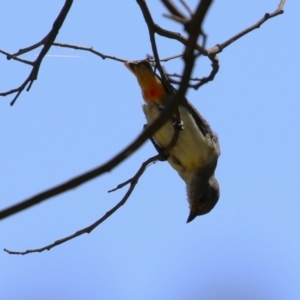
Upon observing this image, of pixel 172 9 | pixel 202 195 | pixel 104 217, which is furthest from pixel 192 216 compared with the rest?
pixel 172 9

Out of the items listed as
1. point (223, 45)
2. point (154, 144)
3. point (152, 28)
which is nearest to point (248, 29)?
point (223, 45)

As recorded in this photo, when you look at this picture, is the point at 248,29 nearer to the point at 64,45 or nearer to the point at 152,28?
the point at 152,28

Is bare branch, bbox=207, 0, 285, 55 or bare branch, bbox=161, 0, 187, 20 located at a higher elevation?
bare branch, bbox=207, 0, 285, 55

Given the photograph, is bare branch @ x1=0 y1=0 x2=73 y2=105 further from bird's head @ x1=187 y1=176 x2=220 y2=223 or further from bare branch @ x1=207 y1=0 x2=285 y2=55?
bird's head @ x1=187 y1=176 x2=220 y2=223

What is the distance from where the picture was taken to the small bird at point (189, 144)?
732cm

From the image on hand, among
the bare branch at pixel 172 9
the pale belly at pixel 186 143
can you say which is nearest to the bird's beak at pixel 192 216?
the pale belly at pixel 186 143

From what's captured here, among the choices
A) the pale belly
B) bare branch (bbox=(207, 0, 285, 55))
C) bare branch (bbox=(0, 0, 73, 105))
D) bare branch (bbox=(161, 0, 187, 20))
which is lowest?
bare branch (bbox=(161, 0, 187, 20))

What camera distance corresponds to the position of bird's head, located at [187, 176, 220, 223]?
859cm

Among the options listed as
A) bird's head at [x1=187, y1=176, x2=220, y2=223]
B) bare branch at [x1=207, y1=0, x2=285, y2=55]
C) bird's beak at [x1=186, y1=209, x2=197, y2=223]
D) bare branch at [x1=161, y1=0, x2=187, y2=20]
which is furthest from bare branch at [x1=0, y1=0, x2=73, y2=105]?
bird's beak at [x1=186, y1=209, x2=197, y2=223]

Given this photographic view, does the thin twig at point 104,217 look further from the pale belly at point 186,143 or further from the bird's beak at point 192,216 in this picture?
the bird's beak at point 192,216

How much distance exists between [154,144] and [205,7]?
223 inches

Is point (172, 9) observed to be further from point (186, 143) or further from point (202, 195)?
point (202, 195)

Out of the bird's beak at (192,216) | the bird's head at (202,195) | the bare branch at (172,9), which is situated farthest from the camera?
the bird's beak at (192,216)

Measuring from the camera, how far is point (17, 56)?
4984 millimetres
